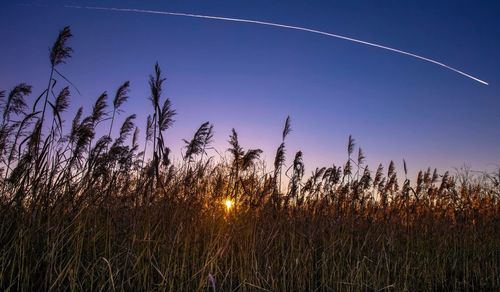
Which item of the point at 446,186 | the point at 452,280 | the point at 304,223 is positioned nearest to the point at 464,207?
the point at 446,186

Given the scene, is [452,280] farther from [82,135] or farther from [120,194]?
[82,135]

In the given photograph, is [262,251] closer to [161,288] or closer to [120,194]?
[161,288]

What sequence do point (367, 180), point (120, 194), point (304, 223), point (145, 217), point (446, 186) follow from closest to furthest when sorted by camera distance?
point (145, 217), point (120, 194), point (304, 223), point (367, 180), point (446, 186)

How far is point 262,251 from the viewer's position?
409 centimetres

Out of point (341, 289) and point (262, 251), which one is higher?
point (262, 251)

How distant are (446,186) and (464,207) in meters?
1.04

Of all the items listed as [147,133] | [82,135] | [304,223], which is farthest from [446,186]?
[82,135]

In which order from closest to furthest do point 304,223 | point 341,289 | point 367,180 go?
point 341,289, point 304,223, point 367,180

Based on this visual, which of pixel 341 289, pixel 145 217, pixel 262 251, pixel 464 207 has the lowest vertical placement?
pixel 341 289

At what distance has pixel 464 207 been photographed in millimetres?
8195

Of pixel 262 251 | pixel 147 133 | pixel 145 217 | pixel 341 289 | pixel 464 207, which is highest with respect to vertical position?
pixel 147 133

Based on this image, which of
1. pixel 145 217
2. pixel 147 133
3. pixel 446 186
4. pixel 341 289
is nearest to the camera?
pixel 145 217

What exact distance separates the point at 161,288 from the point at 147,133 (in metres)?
3.48

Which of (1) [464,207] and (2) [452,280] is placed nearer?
(2) [452,280]
